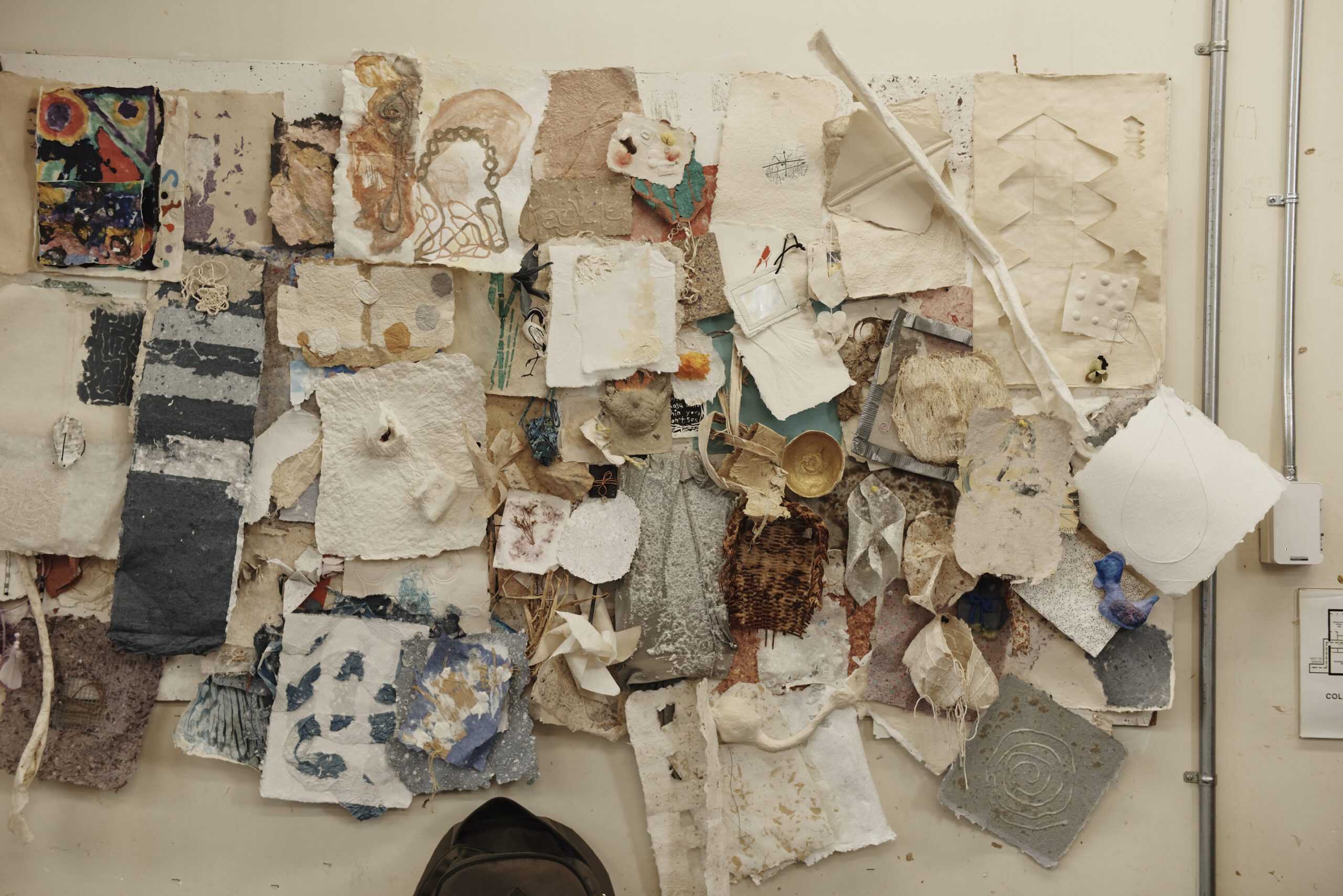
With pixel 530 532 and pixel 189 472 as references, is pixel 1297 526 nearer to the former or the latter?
pixel 530 532

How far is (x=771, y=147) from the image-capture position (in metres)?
1.53

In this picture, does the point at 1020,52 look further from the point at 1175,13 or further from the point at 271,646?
the point at 271,646

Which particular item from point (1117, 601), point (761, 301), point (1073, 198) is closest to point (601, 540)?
point (761, 301)

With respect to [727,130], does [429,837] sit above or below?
below

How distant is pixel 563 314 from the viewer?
4.99ft

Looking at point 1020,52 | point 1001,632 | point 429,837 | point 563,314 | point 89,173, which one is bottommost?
point 429,837

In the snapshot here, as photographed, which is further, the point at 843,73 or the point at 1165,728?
the point at 1165,728

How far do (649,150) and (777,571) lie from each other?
0.93 m

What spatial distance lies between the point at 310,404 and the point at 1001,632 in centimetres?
159

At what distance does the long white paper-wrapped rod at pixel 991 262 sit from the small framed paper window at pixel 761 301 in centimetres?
36

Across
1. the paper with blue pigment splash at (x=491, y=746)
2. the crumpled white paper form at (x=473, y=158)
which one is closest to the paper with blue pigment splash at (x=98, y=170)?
the crumpled white paper form at (x=473, y=158)

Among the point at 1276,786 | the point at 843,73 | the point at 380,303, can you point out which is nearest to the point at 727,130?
the point at 843,73

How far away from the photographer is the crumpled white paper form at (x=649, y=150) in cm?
152

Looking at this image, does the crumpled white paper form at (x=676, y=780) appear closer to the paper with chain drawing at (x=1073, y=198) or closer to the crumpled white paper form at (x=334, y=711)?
the crumpled white paper form at (x=334, y=711)
